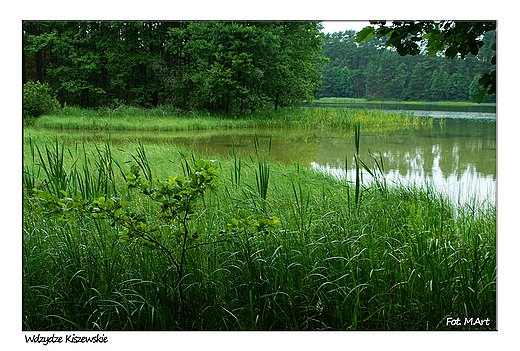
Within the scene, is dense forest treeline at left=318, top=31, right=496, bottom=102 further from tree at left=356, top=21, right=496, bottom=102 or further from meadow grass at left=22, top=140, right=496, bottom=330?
meadow grass at left=22, top=140, right=496, bottom=330

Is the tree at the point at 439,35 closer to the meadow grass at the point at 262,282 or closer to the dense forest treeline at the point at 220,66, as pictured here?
the dense forest treeline at the point at 220,66

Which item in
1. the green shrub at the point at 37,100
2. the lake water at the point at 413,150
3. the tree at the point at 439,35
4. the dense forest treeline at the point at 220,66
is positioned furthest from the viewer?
the lake water at the point at 413,150

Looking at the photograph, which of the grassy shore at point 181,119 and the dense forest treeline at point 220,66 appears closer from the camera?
the dense forest treeline at point 220,66

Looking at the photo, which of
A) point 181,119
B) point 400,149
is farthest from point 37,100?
point 400,149

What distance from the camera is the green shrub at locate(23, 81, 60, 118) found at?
290 cm

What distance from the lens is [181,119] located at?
14.1 ft

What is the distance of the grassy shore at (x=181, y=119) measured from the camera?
3.71 meters

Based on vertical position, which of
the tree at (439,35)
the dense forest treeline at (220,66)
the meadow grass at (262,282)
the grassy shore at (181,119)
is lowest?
the meadow grass at (262,282)

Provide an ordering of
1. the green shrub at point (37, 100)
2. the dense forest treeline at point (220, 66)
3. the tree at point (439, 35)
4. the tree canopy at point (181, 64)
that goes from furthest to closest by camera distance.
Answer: the tree canopy at point (181, 64)
the dense forest treeline at point (220, 66)
the green shrub at point (37, 100)
the tree at point (439, 35)

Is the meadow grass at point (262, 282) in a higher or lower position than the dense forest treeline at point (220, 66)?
lower

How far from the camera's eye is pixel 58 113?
3.53m

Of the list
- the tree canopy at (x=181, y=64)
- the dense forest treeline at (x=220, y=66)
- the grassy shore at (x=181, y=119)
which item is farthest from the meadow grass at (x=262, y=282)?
the tree canopy at (x=181, y=64)

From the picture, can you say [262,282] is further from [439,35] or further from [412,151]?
[412,151]
